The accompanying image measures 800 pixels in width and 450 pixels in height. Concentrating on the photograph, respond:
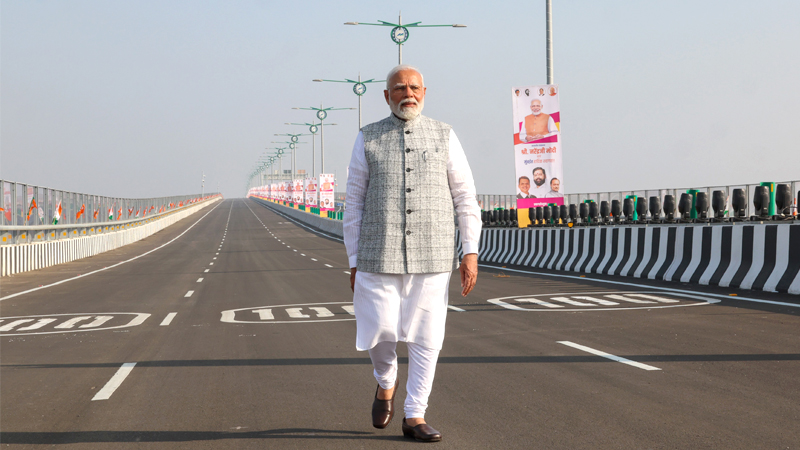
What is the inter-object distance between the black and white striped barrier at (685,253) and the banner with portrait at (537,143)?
1238 millimetres

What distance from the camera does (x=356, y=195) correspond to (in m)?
4.87

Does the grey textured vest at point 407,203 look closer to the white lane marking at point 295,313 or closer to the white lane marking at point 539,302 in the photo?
the white lane marking at point 295,313

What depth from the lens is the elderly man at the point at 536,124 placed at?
23.3 metres

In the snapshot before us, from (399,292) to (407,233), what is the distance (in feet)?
1.14

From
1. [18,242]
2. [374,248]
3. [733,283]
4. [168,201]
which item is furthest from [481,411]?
[168,201]

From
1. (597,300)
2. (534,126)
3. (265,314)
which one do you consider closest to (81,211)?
(534,126)

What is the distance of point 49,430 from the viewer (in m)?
5.44

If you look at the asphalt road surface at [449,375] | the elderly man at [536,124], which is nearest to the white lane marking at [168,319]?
the asphalt road surface at [449,375]

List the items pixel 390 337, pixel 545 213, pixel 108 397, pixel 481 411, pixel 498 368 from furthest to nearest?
pixel 545 213
pixel 498 368
pixel 108 397
pixel 481 411
pixel 390 337

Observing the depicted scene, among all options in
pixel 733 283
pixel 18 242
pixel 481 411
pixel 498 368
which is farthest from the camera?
pixel 18 242

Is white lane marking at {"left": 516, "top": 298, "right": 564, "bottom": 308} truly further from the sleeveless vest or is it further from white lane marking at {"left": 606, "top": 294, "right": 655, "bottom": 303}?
the sleeveless vest

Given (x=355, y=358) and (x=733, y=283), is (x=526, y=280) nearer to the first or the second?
(x=733, y=283)

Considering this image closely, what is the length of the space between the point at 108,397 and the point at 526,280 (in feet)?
42.8

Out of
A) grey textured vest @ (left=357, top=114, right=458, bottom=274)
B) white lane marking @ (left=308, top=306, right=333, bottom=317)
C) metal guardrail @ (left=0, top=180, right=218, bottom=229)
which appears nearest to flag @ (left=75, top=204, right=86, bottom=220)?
metal guardrail @ (left=0, top=180, right=218, bottom=229)
